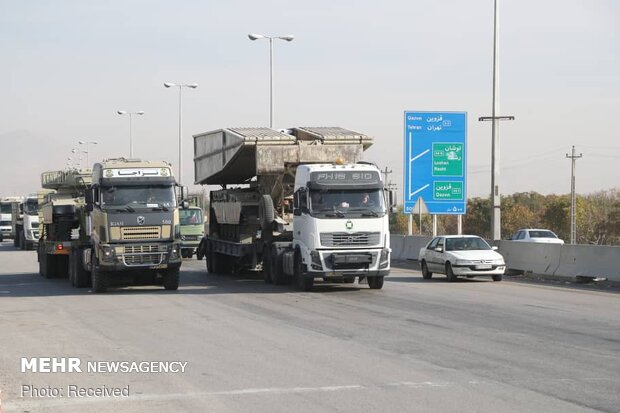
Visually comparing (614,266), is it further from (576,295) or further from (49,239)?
(49,239)

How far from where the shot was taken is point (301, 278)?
82.0 ft

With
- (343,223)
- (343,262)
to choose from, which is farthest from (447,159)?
(343,262)

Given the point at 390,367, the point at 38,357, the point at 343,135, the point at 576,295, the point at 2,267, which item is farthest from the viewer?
the point at 2,267

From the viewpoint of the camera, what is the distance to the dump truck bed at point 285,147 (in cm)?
2656

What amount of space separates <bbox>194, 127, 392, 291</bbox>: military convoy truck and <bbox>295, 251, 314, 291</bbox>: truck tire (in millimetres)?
26

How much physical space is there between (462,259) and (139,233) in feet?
31.8

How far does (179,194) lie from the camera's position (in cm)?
2542

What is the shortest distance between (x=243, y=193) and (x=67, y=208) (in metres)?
5.45

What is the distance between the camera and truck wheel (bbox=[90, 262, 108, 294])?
81.8 feet

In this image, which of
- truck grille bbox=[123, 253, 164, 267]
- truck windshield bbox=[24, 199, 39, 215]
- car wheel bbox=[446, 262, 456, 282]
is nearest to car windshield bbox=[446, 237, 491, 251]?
car wheel bbox=[446, 262, 456, 282]

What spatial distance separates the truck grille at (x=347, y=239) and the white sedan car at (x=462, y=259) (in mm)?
5406

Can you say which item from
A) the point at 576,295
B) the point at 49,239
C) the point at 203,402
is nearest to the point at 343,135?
the point at 576,295

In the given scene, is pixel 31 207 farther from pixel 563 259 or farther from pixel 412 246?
pixel 563 259

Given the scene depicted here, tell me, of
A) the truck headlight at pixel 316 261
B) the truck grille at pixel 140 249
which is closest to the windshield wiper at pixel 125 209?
the truck grille at pixel 140 249
